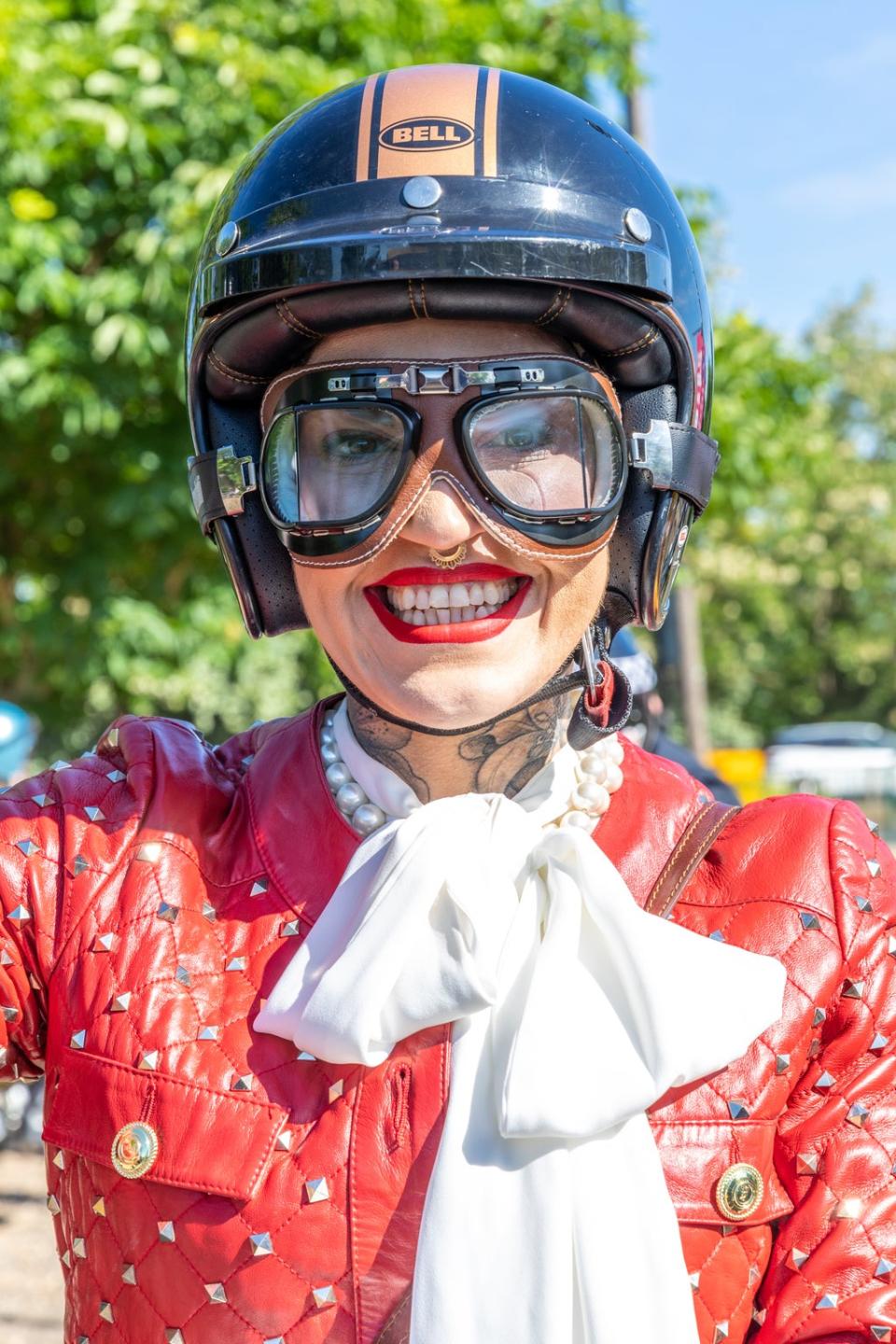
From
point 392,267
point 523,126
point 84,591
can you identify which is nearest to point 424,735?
point 392,267

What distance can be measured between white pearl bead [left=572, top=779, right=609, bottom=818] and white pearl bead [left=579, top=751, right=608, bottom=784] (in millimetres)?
16

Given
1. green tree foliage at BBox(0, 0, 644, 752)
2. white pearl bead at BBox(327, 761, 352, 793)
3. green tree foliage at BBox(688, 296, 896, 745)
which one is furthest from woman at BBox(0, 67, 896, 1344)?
green tree foliage at BBox(688, 296, 896, 745)

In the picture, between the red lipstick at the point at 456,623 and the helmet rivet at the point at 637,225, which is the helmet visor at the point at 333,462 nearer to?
the red lipstick at the point at 456,623

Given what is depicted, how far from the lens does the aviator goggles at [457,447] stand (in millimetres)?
1567

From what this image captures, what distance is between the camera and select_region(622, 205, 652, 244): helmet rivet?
1.67 m

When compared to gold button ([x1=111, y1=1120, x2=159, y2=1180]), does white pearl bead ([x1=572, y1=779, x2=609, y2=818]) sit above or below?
above

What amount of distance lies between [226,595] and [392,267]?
5223 millimetres

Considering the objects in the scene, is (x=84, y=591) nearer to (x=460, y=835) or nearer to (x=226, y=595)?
(x=226, y=595)

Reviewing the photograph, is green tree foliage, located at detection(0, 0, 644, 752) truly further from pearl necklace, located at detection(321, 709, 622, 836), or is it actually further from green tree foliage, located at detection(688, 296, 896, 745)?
green tree foliage, located at detection(688, 296, 896, 745)

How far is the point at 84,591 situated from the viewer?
643cm

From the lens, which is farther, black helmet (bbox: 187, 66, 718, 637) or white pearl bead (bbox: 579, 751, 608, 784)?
white pearl bead (bbox: 579, 751, 608, 784)

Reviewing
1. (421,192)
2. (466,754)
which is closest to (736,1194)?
(466,754)

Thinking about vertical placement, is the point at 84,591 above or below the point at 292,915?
above

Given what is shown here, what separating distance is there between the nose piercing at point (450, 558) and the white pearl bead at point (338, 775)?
0.29 meters
